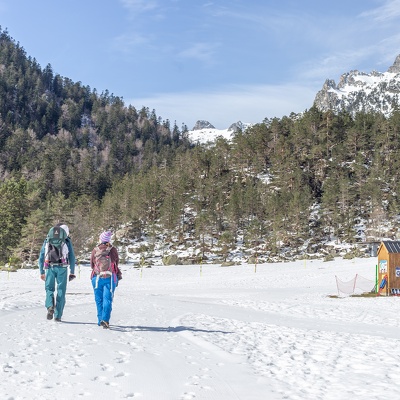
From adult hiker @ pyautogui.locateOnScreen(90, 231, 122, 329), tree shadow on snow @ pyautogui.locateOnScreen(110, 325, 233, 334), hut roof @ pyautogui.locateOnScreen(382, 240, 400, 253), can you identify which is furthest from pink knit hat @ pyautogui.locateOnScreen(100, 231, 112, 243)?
hut roof @ pyautogui.locateOnScreen(382, 240, 400, 253)

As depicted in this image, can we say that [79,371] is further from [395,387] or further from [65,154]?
[65,154]

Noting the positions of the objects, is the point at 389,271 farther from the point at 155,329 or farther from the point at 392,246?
the point at 155,329

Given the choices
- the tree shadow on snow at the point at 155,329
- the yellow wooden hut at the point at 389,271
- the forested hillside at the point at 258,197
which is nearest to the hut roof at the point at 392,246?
the yellow wooden hut at the point at 389,271

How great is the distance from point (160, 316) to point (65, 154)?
129304mm

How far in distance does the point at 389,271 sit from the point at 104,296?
21025mm

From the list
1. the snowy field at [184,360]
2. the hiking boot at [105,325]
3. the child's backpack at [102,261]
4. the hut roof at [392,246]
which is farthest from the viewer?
the hut roof at [392,246]

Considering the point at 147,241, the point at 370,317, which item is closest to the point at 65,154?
the point at 147,241

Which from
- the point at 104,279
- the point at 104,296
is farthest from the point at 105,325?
the point at 104,279

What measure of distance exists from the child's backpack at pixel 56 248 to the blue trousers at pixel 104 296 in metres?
0.81

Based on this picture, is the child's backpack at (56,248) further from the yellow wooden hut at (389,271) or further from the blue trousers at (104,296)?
the yellow wooden hut at (389,271)

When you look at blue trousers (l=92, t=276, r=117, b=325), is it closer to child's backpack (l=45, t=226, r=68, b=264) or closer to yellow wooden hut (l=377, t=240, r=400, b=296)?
child's backpack (l=45, t=226, r=68, b=264)

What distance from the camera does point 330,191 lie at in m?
65.2

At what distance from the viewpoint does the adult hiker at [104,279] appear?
24.4ft

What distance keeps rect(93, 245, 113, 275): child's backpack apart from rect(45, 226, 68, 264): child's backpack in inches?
26.7
